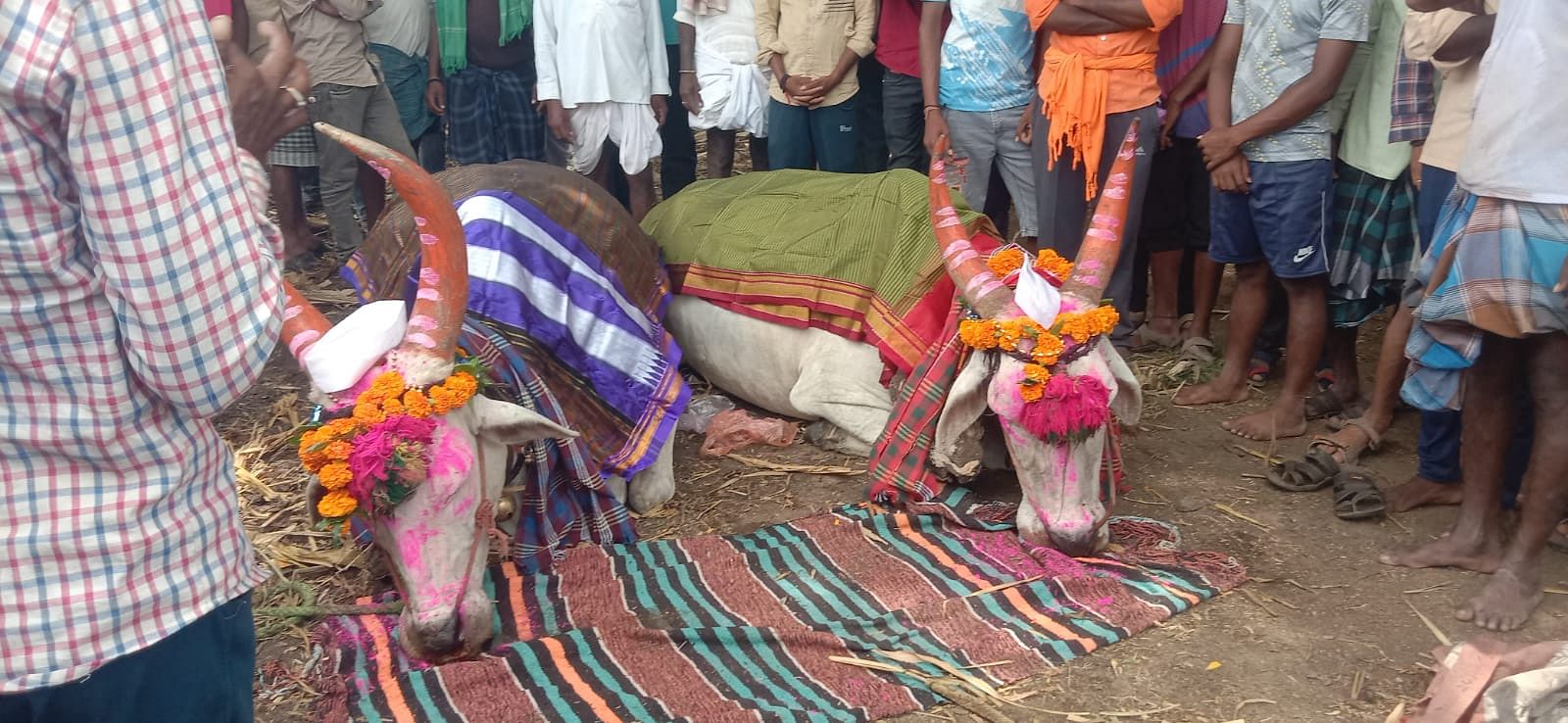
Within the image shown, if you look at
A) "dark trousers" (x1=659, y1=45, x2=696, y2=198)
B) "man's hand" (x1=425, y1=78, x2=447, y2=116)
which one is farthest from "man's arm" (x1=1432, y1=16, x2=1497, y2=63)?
"man's hand" (x1=425, y1=78, x2=447, y2=116)

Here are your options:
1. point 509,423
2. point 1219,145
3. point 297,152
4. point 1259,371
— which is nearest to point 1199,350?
point 1259,371

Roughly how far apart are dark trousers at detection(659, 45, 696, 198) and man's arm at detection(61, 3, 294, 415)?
5.55 meters

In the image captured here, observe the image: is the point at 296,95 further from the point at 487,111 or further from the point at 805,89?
the point at 487,111

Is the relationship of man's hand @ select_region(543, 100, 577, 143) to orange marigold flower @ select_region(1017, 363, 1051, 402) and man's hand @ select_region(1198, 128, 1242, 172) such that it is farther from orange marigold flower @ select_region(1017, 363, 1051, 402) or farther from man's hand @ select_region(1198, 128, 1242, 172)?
orange marigold flower @ select_region(1017, 363, 1051, 402)

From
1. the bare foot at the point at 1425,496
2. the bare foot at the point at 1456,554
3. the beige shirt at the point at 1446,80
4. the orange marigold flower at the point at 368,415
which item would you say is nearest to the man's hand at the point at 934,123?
the beige shirt at the point at 1446,80

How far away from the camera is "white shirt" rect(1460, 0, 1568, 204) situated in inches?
130

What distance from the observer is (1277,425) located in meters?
5.07

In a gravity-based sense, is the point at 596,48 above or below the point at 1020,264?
above

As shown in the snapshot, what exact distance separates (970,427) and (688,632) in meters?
1.29

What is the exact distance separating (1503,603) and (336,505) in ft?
11.0

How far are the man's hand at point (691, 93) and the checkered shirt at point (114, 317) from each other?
16.8ft

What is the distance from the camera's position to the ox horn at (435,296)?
137 inches

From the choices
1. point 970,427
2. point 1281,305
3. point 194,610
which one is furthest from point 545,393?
point 1281,305

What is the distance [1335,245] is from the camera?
16.4 ft
